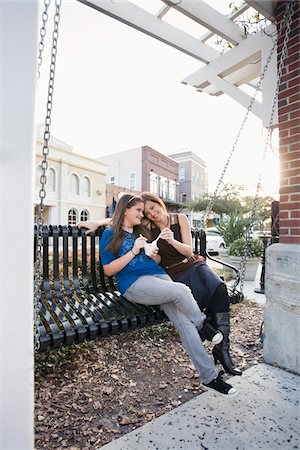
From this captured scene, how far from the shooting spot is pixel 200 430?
68.4 inches

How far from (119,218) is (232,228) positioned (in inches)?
236

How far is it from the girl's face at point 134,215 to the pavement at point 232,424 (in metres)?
1.41

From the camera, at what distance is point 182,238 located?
2658mm

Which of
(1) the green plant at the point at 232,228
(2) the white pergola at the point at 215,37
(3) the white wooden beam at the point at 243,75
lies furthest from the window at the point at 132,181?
(2) the white pergola at the point at 215,37

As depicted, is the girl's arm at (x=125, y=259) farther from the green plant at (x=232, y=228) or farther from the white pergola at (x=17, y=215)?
the green plant at (x=232, y=228)

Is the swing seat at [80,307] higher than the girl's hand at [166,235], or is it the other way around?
the girl's hand at [166,235]

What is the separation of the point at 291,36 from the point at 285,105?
59cm

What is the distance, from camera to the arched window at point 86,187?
816 inches

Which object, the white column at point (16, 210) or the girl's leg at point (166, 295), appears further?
the girl's leg at point (166, 295)

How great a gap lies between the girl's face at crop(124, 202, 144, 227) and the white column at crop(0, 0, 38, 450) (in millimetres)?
→ 1400

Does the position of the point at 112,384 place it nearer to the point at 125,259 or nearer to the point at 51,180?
the point at 125,259

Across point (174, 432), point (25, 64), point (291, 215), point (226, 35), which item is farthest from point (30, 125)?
point (226, 35)

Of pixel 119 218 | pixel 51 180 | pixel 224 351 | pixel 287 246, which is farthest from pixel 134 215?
pixel 51 180

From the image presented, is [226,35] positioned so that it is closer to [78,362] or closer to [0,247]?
[0,247]
